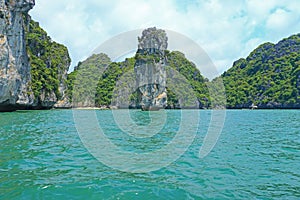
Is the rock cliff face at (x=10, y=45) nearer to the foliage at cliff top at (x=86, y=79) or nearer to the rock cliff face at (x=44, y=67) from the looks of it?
the rock cliff face at (x=44, y=67)

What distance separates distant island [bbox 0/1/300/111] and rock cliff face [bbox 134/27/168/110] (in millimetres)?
270

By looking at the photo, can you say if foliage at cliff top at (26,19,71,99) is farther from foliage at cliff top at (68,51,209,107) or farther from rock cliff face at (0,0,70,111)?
foliage at cliff top at (68,51,209,107)

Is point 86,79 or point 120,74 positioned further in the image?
point 86,79

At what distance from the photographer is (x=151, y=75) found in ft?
230

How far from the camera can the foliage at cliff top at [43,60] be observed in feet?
171

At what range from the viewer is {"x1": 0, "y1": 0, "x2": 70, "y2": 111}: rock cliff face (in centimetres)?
3198

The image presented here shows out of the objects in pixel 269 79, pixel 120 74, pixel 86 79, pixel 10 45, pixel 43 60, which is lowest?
pixel 10 45

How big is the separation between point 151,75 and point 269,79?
184 feet

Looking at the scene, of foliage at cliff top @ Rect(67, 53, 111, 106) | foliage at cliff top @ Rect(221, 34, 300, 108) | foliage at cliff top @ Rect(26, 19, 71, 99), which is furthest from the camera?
foliage at cliff top @ Rect(67, 53, 111, 106)

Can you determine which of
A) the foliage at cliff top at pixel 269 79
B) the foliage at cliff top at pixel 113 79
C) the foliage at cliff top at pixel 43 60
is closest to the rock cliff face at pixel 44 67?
the foliage at cliff top at pixel 43 60

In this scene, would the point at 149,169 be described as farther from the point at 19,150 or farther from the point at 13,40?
the point at 13,40

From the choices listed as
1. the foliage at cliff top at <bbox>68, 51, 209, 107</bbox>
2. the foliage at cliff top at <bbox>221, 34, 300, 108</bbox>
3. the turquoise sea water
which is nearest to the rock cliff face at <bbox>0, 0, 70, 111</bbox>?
the foliage at cliff top at <bbox>68, 51, 209, 107</bbox>

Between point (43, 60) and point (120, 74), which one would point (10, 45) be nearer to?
point (43, 60)

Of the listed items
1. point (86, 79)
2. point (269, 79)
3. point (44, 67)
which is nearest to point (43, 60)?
point (44, 67)
